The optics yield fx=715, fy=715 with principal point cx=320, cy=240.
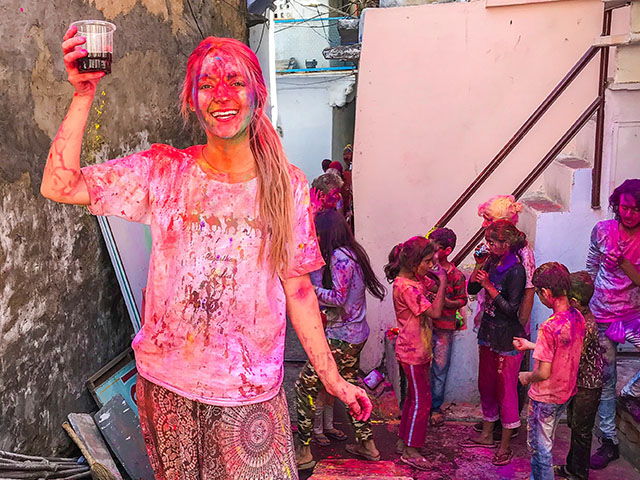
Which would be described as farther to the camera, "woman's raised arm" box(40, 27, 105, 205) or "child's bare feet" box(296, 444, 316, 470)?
"child's bare feet" box(296, 444, 316, 470)

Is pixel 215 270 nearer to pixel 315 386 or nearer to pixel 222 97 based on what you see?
pixel 222 97

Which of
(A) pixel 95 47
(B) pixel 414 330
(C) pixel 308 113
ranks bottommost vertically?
(B) pixel 414 330

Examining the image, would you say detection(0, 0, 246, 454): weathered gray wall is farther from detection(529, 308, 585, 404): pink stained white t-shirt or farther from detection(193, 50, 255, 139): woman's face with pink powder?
detection(529, 308, 585, 404): pink stained white t-shirt

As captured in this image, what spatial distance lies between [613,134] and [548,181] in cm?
84

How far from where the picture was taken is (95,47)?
2.30m

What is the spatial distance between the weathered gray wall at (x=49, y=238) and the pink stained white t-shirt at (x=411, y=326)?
2.09m

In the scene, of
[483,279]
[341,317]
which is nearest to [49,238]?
[341,317]

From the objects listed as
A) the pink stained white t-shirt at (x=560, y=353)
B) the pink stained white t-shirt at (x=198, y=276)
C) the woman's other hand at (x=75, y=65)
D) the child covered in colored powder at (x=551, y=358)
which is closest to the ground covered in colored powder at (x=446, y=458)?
the child covered in colored powder at (x=551, y=358)

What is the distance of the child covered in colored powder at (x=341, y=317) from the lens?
5.23 meters

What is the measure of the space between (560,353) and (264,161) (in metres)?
2.50

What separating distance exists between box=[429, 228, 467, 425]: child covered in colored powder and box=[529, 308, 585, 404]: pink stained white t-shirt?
49.9 inches

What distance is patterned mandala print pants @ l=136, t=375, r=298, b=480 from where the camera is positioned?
8.42 ft

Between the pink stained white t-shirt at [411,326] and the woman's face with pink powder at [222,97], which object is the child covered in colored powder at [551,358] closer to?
the pink stained white t-shirt at [411,326]

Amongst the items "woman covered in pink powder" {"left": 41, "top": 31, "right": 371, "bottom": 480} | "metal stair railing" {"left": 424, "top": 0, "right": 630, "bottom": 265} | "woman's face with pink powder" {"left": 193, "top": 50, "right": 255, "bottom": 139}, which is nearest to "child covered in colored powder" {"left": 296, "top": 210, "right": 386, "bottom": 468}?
"metal stair railing" {"left": 424, "top": 0, "right": 630, "bottom": 265}
